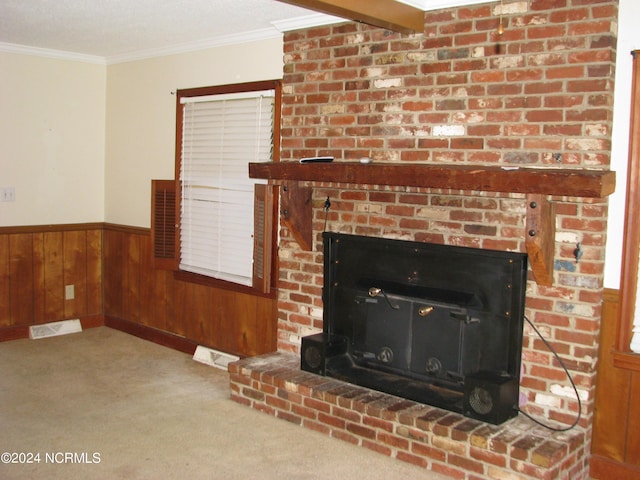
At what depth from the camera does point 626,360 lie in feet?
10.2

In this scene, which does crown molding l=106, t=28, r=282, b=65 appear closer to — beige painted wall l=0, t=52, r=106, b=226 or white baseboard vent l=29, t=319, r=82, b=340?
beige painted wall l=0, t=52, r=106, b=226

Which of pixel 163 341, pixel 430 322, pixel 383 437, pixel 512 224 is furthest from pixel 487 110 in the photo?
pixel 163 341

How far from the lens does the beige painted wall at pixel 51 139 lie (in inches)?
212

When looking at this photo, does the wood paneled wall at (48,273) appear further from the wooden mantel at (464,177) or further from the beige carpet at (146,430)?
the wooden mantel at (464,177)

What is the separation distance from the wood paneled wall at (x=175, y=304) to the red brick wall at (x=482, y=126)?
0.61 m

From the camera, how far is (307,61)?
13.7 feet

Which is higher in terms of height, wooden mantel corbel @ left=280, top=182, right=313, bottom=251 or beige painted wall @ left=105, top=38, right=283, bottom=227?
beige painted wall @ left=105, top=38, right=283, bottom=227

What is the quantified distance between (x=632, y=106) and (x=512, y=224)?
29.5 inches

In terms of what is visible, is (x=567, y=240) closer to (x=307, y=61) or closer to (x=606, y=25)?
(x=606, y=25)

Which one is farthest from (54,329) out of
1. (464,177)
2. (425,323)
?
(464,177)

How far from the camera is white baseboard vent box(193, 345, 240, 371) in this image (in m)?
4.82

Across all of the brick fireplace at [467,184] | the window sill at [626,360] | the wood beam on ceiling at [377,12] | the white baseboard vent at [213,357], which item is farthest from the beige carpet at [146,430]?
the wood beam on ceiling at [377,12]


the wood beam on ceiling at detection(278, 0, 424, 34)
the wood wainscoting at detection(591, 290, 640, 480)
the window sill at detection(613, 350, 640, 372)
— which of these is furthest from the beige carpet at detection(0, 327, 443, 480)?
the wood beam on ceiling at detection(278, 0, 424, 34)

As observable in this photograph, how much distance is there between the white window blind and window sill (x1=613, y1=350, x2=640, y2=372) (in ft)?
8.08
